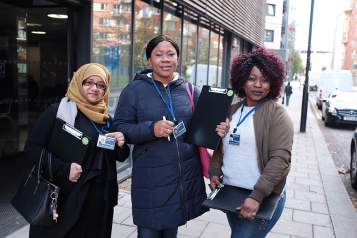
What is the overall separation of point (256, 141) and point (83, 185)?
3.95 ft

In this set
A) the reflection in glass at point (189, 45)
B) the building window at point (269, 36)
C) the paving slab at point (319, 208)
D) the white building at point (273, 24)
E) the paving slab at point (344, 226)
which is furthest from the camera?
the building window at point (269, 36)

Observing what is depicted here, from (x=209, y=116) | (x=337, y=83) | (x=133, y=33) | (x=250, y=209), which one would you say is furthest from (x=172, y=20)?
(x=337, y=83)

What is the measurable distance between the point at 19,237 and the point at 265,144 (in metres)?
2.94

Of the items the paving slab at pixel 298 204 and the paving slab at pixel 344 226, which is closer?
the paving slab at pixel 344 226

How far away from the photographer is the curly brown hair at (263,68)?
2191 mm

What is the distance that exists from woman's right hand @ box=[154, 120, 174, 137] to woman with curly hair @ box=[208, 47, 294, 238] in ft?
1.28

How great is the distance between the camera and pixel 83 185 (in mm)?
→ 2328

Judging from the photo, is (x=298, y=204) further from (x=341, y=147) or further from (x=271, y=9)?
(x=271, y=9)

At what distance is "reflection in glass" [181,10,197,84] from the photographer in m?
8.75

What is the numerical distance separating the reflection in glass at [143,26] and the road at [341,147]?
4442 mm

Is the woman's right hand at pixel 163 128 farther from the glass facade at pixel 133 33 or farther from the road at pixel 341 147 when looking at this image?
the road at pixel 341 147

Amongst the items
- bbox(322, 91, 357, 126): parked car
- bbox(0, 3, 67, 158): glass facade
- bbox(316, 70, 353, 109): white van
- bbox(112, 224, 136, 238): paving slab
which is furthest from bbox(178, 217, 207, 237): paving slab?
bbox(316, 70, 353, 109): white van

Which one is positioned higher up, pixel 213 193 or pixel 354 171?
pixel 213 193

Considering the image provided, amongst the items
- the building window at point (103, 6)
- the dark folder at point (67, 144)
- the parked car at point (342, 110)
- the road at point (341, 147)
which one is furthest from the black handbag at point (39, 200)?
the parked car at point (342, 110)
